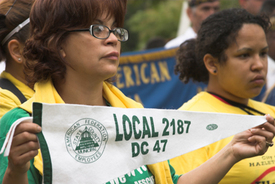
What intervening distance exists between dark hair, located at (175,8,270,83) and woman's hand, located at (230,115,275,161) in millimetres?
803

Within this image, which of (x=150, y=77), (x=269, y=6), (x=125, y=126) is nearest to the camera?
(x=125, y=126)

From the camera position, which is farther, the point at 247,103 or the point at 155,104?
the point at 155,104

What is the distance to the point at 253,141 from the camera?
209 cm

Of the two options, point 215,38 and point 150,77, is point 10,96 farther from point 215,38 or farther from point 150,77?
point 150,77

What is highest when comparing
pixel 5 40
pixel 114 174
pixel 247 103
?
pixel 5 40

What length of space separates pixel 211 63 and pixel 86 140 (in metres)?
1.49

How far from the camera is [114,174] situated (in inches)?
70.9

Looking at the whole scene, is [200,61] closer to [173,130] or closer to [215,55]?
[215,55]

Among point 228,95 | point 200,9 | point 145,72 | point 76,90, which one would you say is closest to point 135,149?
point 76,90

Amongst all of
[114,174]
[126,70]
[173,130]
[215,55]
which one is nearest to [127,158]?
[114,174]

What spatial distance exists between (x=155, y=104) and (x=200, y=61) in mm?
3293

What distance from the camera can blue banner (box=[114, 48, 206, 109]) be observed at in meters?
6.17

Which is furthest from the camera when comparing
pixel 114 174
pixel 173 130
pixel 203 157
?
pixel 203 157

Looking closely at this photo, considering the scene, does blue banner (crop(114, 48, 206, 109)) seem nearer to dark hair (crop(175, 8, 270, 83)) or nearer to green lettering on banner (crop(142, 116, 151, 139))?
dark hair (crop(175, 8, 270, 83))
